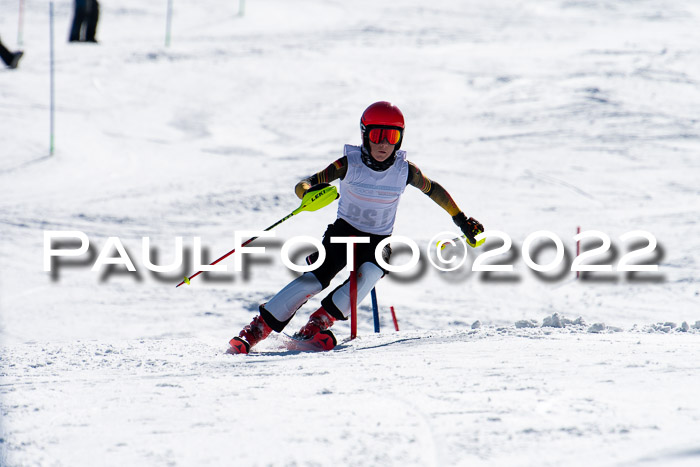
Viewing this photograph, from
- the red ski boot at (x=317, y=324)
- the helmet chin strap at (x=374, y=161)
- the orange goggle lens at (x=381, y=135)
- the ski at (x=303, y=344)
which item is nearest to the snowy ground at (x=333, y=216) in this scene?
the ski at (x=303, y=344)

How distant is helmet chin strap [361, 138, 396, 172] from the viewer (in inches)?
190

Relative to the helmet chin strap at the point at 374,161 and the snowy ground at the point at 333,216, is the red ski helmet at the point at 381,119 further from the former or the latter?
the snowy ground at the point at 333,216

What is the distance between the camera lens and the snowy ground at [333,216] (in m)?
2.87

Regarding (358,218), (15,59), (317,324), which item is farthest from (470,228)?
(15,59)

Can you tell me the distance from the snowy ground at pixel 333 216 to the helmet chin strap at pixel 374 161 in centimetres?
108

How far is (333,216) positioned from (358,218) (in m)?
4.35

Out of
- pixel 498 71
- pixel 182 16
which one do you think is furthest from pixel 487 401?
pixel 182 16

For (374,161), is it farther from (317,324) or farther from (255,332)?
(255,332)

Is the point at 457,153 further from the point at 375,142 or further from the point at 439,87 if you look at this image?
the point at 375,142

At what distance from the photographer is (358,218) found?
499 cm

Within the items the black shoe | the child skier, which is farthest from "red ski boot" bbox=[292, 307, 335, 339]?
the black shoe

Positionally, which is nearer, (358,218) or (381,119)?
(381,119)

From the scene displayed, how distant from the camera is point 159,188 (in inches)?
387

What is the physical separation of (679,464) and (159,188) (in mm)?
8213
